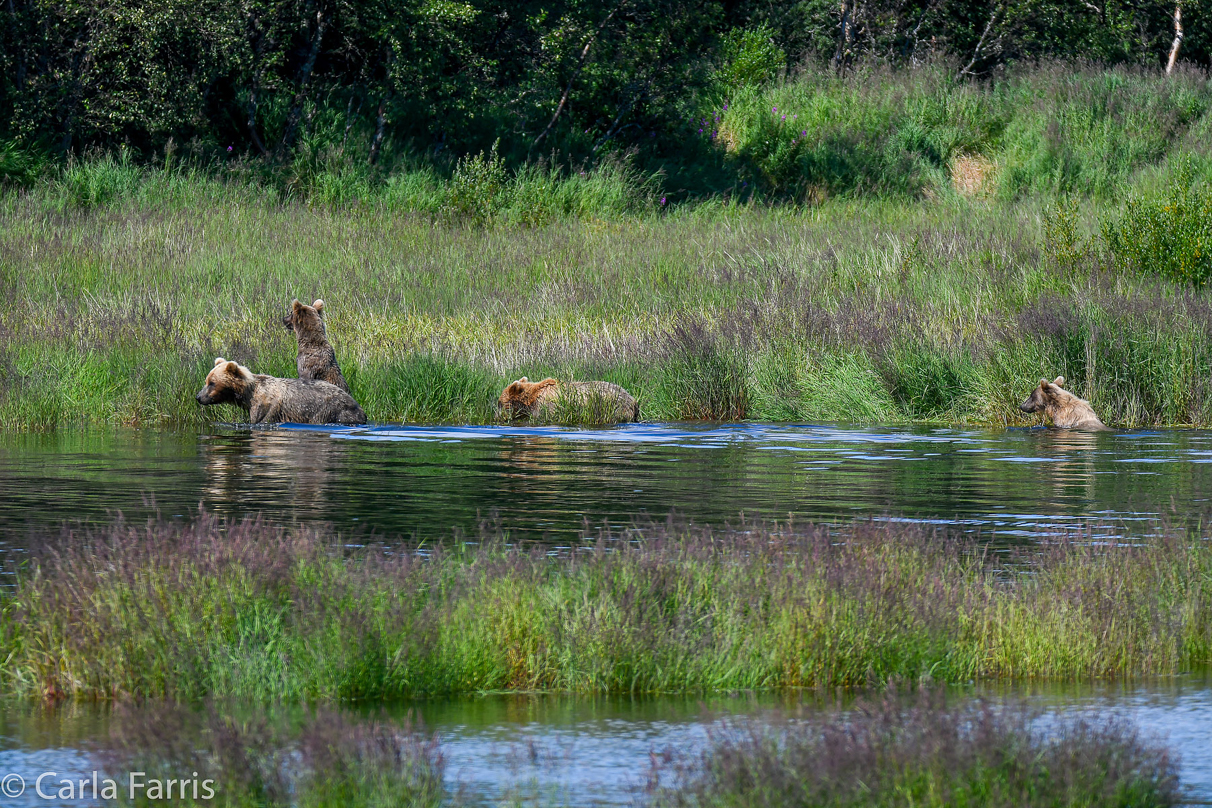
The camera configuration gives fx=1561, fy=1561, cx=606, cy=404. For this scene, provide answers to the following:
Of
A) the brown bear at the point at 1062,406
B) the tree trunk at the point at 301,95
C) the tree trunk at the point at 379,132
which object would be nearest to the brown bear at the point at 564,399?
the brown bear at the point at 1062,406

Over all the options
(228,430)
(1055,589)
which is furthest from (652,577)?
(228,430)

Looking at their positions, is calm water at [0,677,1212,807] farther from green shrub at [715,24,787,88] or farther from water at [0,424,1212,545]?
green shrub at [715,24,787,88]

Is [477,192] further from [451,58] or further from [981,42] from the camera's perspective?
[981,42]

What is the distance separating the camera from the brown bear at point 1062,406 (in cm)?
1794

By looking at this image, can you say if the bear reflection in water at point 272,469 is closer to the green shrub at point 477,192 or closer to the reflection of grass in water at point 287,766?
the reflection of grass in water at point 287,766

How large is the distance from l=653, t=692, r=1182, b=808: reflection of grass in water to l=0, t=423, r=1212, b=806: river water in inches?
17.2

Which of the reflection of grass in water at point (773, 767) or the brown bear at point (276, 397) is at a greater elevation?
the brown bear at point (276, 397)

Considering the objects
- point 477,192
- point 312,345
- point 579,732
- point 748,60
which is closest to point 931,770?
point 579,732

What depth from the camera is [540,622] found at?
7375 millimetres

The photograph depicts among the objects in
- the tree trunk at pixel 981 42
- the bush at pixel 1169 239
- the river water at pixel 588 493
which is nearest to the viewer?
the river water at pixel 588 493

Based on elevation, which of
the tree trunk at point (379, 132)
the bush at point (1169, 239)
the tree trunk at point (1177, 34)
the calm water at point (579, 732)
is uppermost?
the tree trunk at point (1177, 34)

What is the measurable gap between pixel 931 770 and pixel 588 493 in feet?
25.2

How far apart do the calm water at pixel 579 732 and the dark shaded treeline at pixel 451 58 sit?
27059 millimetres

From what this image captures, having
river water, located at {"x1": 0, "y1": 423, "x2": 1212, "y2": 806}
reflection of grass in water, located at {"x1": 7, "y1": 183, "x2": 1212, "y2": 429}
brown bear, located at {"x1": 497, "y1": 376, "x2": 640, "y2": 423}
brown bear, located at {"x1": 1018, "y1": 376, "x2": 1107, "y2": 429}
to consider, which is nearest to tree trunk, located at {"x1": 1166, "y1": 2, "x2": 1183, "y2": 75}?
reflection of grass in water, located at {"x1": 7, "y1": 183, "x2": 1212, "y2": 429}
